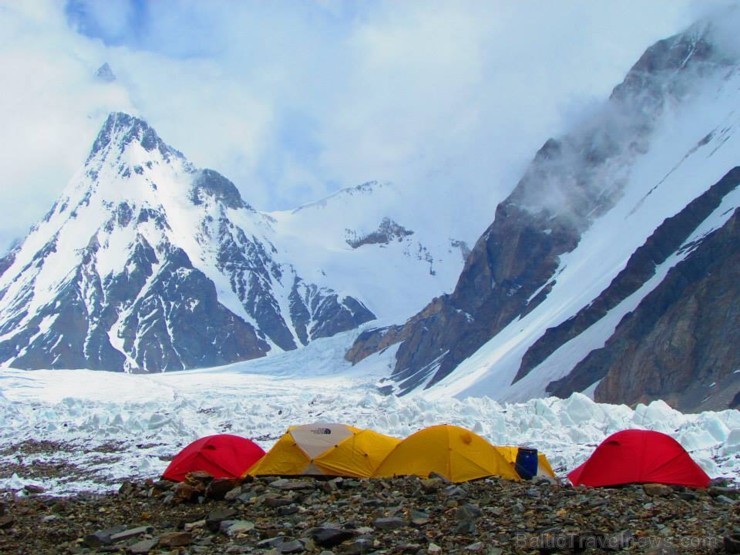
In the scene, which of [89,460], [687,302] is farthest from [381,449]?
[687,302]

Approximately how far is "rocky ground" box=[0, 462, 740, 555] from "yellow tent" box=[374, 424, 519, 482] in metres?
0.63

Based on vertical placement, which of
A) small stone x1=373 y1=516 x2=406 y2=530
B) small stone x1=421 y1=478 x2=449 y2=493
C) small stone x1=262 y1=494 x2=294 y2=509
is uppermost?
small stone x1=262 y1=494 x2=294 y2=509

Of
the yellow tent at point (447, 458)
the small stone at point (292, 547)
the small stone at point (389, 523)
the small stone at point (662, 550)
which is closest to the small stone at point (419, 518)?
the small stone at point (389, 523)

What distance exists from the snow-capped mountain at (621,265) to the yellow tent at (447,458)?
4776cm

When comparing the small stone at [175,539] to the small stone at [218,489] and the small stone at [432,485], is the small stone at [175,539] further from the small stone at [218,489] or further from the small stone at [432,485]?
the small stone at [432,485]

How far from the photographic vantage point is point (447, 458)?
54.5 feet

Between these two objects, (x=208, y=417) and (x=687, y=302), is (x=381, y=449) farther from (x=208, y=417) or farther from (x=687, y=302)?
(x=687, y=302)

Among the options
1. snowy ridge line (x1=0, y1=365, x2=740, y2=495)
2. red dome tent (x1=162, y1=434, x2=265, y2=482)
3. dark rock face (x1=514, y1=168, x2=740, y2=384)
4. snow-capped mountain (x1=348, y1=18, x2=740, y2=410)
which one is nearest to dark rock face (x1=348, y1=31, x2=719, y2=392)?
snow-capped mountain (x1=348, y1=18, x2=740, y2=410)

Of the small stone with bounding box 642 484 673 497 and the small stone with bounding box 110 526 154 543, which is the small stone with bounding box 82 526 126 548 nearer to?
the small stone with bounding box 110 526 154 543

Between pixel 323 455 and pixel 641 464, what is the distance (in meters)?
6.65

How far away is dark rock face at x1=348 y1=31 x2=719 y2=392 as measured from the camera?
147875 millimetres

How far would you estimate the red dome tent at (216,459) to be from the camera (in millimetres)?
18125

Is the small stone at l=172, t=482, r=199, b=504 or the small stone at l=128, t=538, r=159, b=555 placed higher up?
the small stone at l=172, t=482, r=199, b=504

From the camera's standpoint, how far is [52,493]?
779 inches
